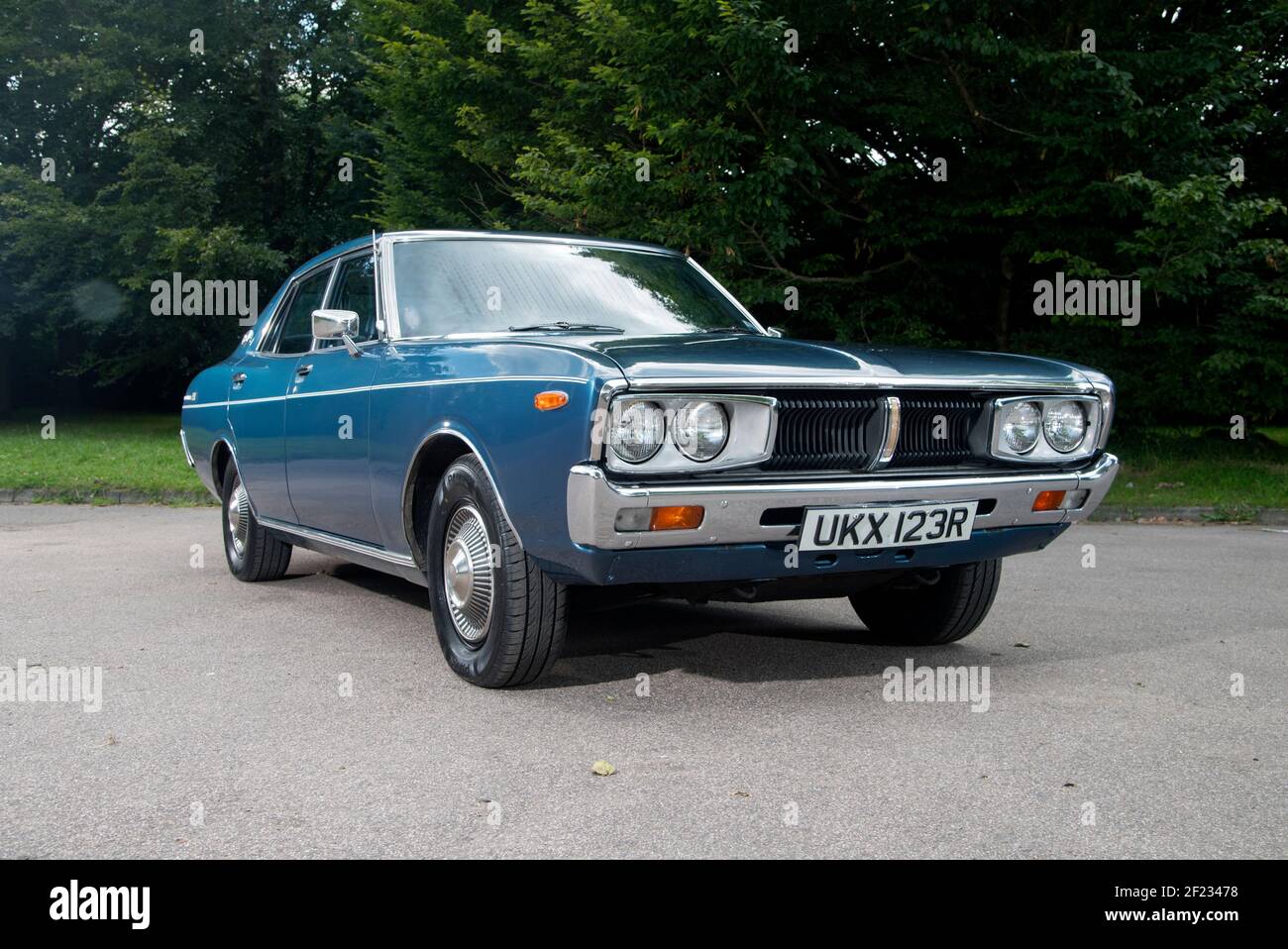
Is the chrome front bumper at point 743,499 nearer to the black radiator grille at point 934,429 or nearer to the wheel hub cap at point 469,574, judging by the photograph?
the black radiator grille at point 934,429

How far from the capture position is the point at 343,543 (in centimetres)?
596

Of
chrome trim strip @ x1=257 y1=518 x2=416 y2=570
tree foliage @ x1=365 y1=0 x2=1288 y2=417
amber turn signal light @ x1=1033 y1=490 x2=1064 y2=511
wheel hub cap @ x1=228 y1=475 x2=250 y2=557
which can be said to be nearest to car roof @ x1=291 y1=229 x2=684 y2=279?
chrome trim strip @ x1=257 y1=518 x2=416 y2=570

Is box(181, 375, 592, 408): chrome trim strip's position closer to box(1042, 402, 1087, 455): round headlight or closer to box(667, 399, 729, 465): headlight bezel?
box(667, 399, 729, 465): headlight bezel

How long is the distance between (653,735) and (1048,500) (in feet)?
5.72

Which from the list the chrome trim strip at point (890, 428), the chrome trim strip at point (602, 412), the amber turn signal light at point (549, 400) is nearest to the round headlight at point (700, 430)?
the chrome trim strip at point (602, 412)

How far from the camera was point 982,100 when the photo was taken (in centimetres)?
1574

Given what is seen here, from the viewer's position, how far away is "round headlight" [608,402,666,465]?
4039 millimetres

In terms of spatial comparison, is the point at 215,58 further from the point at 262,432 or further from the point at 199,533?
the point at 262,432

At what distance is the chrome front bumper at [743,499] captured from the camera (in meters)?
4.02

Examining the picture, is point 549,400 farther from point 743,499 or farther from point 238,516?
point 238,516

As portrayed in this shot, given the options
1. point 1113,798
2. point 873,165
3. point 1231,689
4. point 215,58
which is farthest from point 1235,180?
point 215,58

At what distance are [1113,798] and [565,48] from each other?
16.9 meters

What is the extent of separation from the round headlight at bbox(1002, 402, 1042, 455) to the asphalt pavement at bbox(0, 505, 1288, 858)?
893mm

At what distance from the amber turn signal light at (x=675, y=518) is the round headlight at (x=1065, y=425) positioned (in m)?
1.54
